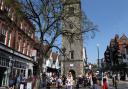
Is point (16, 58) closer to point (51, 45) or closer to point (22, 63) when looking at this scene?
point (22, 63)

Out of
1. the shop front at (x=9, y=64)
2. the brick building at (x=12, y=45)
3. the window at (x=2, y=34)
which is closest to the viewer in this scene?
the brick building at (x=12, y=45)

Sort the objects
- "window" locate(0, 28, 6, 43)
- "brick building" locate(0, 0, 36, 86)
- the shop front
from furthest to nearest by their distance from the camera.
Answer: the shop front < "window" locate(0, 28, 6, 43) < "brick building" locate(0, 0, 36, 86)

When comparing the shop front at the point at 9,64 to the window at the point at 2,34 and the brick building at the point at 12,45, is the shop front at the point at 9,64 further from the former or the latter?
the window at the point at 2,34

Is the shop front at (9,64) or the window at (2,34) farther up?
the window at (2,34)

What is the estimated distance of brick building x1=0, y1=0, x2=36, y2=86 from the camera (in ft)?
90.5

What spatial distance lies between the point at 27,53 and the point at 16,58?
7.46 m

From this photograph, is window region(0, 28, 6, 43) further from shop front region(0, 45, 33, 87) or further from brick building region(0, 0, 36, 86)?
shop front region(0, 45, 33, 87)

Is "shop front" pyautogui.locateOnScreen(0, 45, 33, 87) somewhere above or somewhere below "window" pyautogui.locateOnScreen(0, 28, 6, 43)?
below

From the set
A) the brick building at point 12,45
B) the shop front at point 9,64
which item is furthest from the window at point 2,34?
the shop front at point 9,64

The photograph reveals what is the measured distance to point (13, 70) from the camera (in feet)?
106

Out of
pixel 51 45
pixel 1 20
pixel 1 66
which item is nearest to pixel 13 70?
pixel 1 66

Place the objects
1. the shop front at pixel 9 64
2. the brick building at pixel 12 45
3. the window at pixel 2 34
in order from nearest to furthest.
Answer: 1. the brick building at pixel 12 45
2. the window at pixel 2 34
3. the shop front at pixel 9 64

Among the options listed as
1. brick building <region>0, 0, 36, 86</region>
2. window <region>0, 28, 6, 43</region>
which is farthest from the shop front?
window <region>0, 28, 6, 43</region>

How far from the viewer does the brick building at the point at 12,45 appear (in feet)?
90.5
